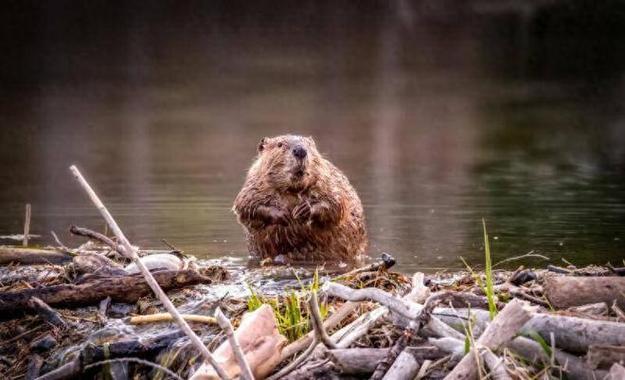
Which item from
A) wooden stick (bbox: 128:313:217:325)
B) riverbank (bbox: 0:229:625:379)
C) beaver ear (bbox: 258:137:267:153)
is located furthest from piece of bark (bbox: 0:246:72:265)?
beaver ear (bbox: 258:137:267:153)

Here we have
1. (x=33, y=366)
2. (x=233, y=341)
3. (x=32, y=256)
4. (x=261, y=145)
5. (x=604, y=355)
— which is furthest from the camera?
(x=261, y=145)

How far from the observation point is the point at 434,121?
3422 centimetres

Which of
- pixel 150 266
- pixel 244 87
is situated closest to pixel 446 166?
pixel 150 266

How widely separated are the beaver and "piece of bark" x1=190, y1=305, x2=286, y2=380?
3814 mm

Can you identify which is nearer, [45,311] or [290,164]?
[45,311]

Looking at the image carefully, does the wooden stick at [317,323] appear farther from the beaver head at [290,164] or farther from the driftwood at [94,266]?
the beaver head at [290,164]

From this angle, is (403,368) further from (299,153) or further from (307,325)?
(299,153)

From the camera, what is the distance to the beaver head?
8.69 meters

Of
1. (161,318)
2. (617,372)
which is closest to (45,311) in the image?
(161,318)

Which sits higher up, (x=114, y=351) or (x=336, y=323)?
(x=336, y=323)

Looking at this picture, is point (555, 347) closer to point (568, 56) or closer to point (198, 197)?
point (198, 197)

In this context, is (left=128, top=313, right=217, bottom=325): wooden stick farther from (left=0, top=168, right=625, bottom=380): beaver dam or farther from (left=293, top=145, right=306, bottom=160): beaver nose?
(left=293, top=145, right=306, bottom=160): beaver nose

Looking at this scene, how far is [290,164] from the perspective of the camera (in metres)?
8.72

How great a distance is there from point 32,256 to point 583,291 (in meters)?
3.45
